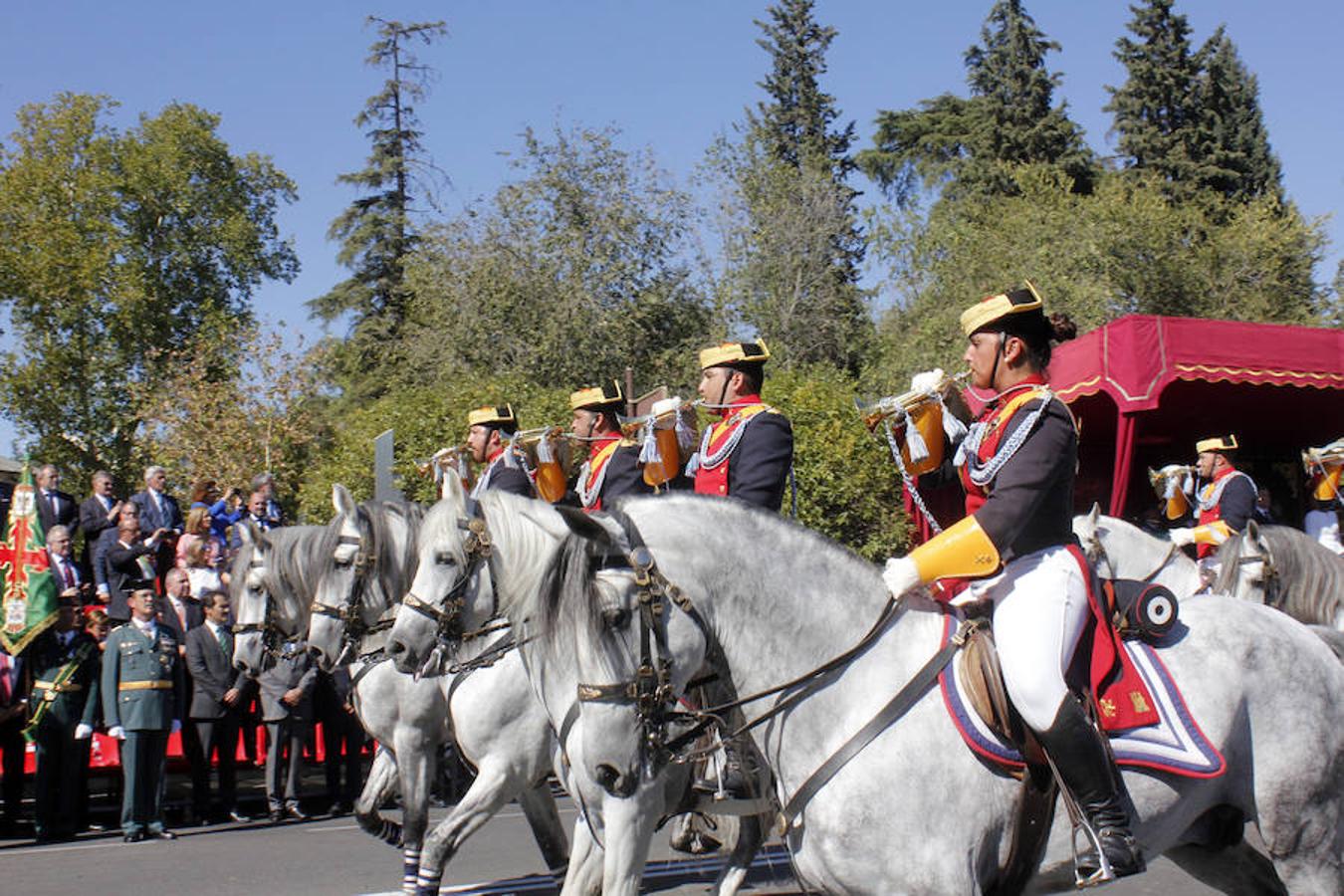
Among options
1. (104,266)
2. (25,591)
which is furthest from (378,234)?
(25,591)

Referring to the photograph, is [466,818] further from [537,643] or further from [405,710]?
[537,643]

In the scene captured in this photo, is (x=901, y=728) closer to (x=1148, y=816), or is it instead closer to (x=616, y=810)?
(x=1148, y=816)

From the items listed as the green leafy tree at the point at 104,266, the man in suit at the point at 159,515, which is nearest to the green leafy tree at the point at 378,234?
the green leafy tree at the point at 104,266

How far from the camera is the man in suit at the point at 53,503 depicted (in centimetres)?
1283

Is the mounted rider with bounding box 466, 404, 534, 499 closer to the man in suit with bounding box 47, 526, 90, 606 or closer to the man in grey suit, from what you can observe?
the man in grey suit

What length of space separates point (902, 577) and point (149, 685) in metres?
9.00

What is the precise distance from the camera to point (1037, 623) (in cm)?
411

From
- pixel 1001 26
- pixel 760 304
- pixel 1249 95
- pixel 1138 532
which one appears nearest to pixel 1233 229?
pixel 760 304

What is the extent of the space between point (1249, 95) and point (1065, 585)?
4644cm

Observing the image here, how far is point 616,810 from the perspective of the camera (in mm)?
5359

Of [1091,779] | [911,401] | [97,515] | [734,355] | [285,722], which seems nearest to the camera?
[1091,779]

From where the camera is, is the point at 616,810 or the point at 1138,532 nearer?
the point at 616,810

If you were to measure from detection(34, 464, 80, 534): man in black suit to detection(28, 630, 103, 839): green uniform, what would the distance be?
5.55 feet

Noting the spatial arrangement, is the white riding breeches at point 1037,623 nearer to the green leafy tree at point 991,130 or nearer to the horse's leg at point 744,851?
the horse's leg at point 744,851
